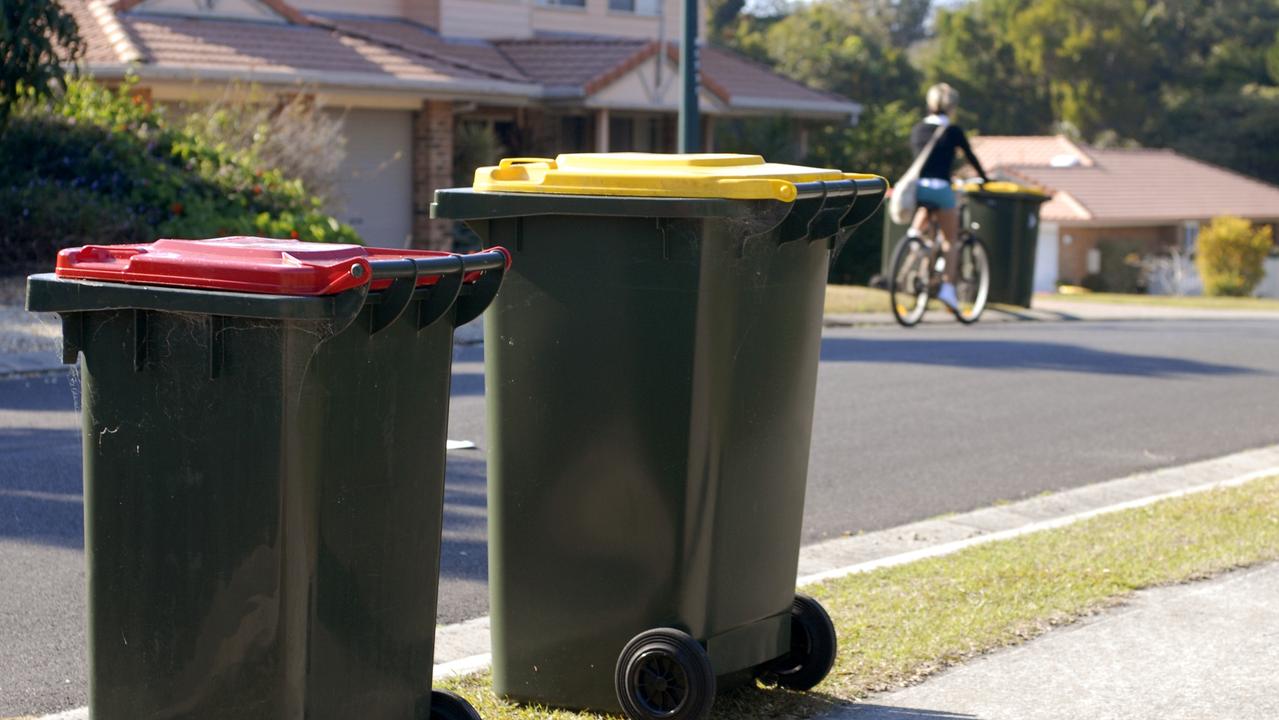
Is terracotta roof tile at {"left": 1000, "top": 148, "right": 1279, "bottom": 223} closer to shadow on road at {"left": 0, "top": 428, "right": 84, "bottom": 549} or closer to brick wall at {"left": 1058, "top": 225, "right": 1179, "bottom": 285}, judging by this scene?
brick wall at {"left": 1058, "top": 225, "right": 1179, "bottom": 285}

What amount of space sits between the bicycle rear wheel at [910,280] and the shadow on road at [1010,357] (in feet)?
2.39

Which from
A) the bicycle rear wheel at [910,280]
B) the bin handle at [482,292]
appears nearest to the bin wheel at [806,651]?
the bin handle at [482,292]

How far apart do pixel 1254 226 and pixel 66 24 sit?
4972 cm

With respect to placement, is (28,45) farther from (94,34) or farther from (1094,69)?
(1094,69)

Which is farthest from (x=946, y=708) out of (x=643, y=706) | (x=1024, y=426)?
(x=1024, y=426)

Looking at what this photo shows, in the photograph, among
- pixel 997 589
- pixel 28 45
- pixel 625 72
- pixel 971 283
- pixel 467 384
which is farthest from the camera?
pixel 625 72

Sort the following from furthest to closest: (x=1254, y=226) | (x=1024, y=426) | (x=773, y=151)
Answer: (x=1254, y=226) < (x=773, y=151) < (x=1024, y=426)

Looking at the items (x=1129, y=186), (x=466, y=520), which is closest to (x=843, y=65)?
(x=1129, y=186)

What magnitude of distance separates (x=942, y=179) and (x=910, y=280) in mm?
942

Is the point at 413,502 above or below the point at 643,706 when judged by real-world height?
above

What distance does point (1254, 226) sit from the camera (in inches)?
2259

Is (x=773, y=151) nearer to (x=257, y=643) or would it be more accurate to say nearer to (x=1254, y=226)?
(x=257, y=643)

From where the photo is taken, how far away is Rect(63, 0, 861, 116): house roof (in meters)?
19.9

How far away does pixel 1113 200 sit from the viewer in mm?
53469
